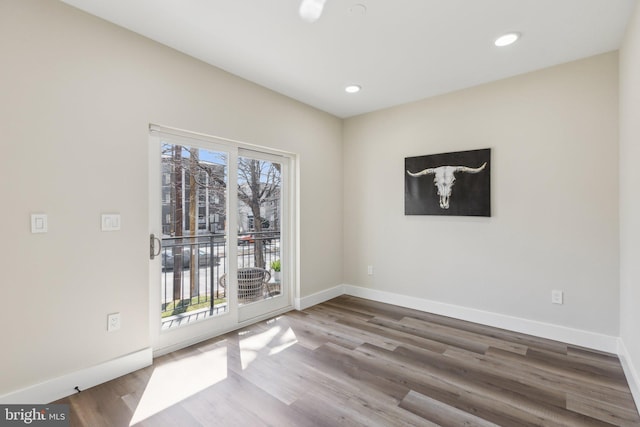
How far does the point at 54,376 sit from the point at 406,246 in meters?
3.54

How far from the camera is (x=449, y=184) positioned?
11.5 ft

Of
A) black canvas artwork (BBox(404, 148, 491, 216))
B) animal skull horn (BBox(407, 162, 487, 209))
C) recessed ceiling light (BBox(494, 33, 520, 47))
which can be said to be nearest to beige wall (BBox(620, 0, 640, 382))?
recessed ceiling light (BBox(494, 33, 520, 47))

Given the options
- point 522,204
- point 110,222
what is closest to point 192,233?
point 110,222

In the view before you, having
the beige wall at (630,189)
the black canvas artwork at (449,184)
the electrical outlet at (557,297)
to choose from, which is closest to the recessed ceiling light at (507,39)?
the beige wall at (630,189)

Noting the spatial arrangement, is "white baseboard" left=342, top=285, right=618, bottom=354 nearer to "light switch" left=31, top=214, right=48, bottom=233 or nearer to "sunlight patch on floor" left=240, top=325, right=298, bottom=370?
"sunlight patch on floor" left=240, top=325, right=298, bottom=370

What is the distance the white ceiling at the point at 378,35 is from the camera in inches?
81.4

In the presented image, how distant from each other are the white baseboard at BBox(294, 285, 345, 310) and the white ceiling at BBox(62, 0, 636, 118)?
2651mm

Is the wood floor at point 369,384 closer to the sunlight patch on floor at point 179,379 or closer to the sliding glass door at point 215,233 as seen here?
the sunlight patch on floor at point 179,379

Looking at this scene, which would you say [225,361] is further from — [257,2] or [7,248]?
[257,2]

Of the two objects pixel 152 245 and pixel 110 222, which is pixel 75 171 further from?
pixel 152 245

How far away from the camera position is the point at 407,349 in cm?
274

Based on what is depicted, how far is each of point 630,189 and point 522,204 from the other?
909mm

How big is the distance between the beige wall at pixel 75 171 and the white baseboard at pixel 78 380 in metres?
0.04

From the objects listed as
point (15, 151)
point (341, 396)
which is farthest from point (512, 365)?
point (15, 151)
